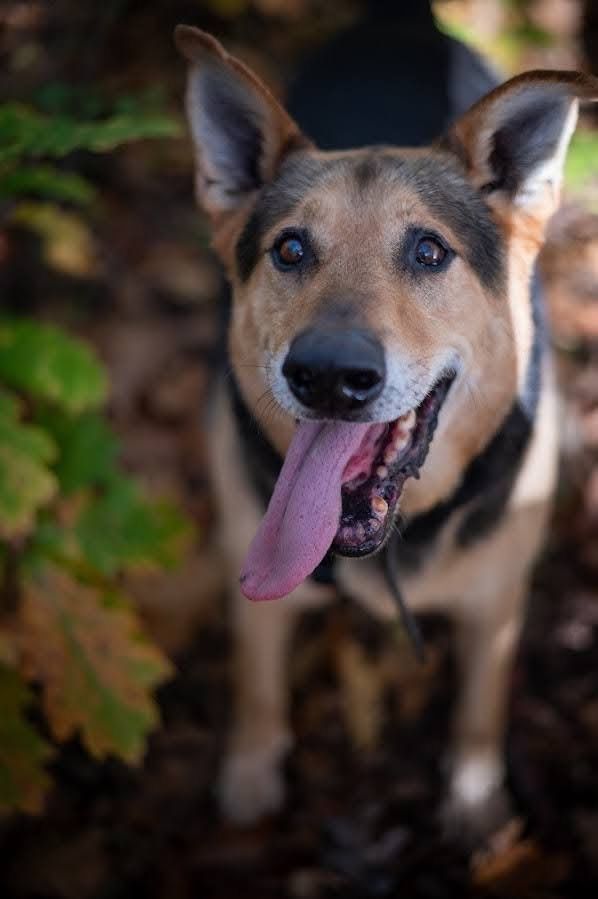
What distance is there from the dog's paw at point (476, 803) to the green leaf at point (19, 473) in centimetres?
189

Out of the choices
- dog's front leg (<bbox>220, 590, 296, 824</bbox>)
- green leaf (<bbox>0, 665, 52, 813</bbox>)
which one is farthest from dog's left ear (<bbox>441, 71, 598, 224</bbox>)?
green leaf (<bbox>0, 665, 52, 813</bbox>)

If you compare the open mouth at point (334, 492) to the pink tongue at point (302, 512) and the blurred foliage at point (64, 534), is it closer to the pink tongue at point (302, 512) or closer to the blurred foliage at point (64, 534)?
the pink tongue at point (302, 512)

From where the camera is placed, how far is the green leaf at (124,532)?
3102 mm

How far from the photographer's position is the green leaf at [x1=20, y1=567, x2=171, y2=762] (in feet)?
9.26

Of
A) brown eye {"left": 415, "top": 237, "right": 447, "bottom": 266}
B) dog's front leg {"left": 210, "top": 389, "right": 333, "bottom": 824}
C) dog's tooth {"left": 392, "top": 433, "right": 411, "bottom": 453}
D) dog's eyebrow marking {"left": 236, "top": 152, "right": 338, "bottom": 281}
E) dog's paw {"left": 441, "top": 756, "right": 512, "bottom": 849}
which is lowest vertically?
dog's paw {"left": 441, "top": 756, "right": 512, "bottom": 849}

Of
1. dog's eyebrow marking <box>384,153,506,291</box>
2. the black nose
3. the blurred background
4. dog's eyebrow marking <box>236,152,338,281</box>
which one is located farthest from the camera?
the blurred background

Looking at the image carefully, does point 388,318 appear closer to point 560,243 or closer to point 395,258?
point 395,258

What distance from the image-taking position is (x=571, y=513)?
13.6ft

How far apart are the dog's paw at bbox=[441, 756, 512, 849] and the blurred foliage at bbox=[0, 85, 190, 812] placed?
3.89ft

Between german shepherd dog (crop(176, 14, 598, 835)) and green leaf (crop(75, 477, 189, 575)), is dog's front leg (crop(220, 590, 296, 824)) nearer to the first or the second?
green leaf (crop(75, 477, 189, 575))

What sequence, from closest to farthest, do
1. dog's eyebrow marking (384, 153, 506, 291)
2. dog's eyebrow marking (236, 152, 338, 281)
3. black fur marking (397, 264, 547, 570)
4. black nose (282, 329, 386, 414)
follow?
black nose (282, 329, 386, 414)
dog's eyebrow marking (384, 153, 506, 291)
dog's eyebrow marking (236, 152, 338, 281)
black fur marking (397, 264, 547, 570)

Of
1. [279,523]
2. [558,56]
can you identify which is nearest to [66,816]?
[279,523]

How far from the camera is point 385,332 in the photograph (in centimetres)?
225

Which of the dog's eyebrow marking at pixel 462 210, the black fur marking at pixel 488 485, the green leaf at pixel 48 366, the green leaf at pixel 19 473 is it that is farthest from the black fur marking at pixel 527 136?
the green leaf at pixel 19 473
